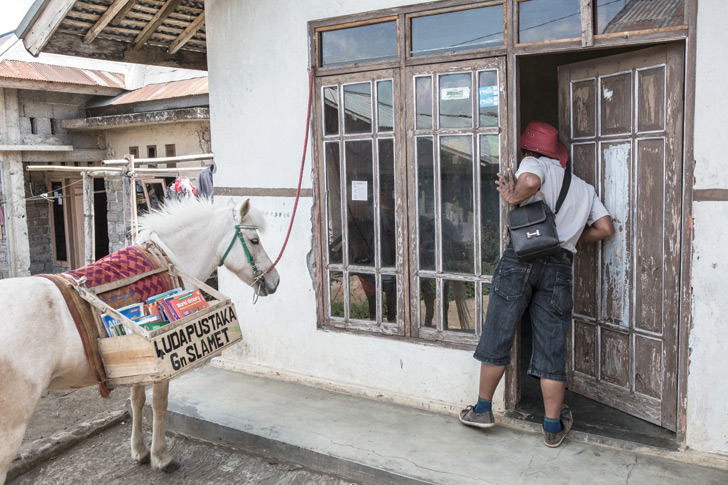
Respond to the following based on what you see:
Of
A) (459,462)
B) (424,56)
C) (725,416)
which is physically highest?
(424,56)

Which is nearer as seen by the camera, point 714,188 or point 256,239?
point 714,188

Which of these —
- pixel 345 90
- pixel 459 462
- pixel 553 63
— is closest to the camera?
pixel 459 462

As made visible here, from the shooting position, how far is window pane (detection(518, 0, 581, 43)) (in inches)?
142

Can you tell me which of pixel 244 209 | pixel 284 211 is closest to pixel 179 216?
pixel 244 209

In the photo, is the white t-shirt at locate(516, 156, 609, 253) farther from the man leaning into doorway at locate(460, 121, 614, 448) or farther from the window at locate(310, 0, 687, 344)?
the window at locate(310, 0, 687, 344)

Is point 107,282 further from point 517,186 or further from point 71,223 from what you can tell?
point 71,223

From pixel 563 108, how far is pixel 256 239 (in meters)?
2.32

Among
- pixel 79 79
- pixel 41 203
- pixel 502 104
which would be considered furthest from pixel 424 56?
pixel 41 203

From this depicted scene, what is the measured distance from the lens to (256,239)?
155 inches

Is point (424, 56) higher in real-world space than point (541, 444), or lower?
higher

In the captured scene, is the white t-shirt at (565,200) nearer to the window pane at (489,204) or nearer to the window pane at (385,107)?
the window pane at (489,204)

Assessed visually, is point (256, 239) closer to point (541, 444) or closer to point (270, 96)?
point (270, 96)

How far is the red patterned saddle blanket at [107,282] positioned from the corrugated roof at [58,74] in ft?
28.3

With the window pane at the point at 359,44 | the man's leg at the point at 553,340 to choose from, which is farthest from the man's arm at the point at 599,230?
the window pane at the point at 359,44
